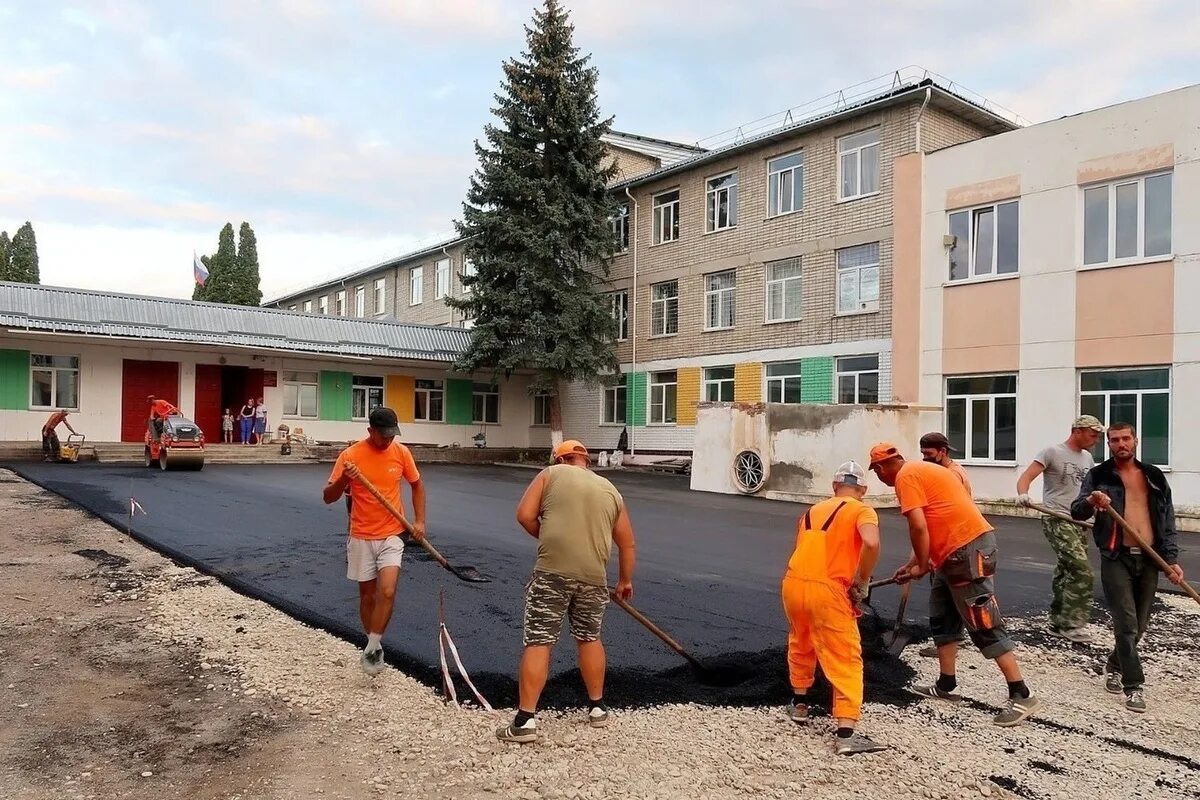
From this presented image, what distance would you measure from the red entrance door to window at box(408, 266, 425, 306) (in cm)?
1562

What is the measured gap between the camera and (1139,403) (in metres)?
15.7

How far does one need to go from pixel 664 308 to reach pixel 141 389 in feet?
51.4

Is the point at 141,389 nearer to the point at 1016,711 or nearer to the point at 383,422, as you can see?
the point at 383,422

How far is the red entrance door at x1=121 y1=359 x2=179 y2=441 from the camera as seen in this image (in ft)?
81.9

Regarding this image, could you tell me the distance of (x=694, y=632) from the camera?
6723mm

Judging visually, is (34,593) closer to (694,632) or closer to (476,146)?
(694,632)

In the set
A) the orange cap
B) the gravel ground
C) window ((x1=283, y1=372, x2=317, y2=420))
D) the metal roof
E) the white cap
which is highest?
the metal roof

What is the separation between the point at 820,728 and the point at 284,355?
24.9 metres

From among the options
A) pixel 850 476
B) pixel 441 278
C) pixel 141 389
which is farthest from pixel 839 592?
pixel 441 278

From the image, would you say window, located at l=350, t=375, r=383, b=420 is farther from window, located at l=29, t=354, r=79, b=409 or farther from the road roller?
the road roller

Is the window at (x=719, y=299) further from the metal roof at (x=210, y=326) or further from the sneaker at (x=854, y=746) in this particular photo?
the sneaker at (x=854, y=746)

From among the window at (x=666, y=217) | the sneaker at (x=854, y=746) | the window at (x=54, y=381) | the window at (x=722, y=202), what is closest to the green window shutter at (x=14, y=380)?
the window at (x=54, y=381)

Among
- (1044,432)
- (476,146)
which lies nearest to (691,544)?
(1044,432)

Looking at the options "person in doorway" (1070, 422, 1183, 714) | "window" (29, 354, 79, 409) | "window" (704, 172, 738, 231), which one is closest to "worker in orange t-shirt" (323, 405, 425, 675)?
"person in doorway" (1070, 422, 1183, 714)
